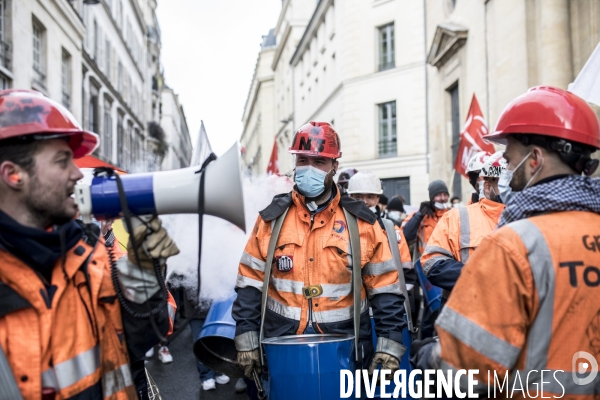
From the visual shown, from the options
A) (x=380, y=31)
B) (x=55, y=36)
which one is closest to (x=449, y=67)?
(x=380, y=31)

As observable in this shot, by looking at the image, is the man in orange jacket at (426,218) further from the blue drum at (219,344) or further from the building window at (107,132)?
the building window at (107,132)

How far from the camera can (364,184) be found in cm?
543

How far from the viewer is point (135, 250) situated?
170 centimetres

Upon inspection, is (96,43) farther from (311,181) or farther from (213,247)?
(311,181)

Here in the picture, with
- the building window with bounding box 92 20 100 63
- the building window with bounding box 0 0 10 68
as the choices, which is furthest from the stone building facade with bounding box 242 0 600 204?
the building window with bounding box 0 0 10 68

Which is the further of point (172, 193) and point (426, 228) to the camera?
point (426, 228)

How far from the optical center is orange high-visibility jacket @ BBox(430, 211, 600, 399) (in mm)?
1655

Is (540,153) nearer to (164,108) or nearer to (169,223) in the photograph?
(169,223)

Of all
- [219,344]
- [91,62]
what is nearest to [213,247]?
[219,344]

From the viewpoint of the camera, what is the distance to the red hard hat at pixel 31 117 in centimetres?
168

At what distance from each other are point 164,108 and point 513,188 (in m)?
72.1

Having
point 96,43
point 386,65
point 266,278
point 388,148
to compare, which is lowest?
point 266,278

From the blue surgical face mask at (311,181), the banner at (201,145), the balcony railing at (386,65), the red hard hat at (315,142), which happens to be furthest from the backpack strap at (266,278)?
the balcony railing at (386,65)

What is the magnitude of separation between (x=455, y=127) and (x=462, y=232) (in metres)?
12.5
